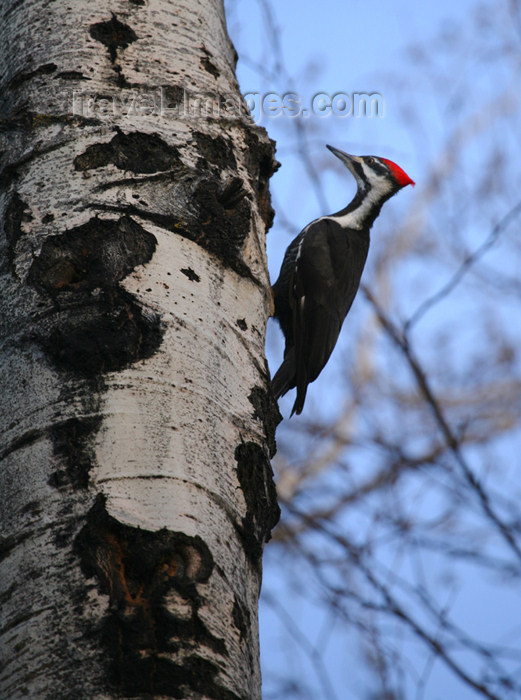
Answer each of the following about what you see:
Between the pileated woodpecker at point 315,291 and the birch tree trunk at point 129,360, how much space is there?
1.59m

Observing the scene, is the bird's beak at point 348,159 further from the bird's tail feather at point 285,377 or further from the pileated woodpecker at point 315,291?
the bird's tail feather at point 285,377

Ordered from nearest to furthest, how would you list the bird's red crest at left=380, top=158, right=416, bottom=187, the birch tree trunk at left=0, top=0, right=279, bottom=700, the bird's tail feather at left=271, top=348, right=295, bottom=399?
the birch tree trunk at left=0, top=0, right=279, bottom=700 → the bird's tail feather at left=271, top=348, right=295, bottom=399 → the bird's red crest at left=380, top=158, right=416, bottom=187

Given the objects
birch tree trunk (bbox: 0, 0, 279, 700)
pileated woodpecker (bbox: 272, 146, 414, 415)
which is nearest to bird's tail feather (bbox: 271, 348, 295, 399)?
pileated woodpecker (bbox: 272, 146, 414, 415)

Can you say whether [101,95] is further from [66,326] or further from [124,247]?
[66,326]

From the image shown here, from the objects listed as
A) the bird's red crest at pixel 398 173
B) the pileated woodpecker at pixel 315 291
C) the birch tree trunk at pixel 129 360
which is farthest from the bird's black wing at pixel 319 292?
the birch tree trunk at pixel 129 360

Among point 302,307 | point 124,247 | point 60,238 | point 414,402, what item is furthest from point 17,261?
point 414,402

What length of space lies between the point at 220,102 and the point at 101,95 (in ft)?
1.13

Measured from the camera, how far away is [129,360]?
4.50ft

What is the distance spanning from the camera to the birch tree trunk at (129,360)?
110 cm

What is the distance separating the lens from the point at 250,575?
1372mm

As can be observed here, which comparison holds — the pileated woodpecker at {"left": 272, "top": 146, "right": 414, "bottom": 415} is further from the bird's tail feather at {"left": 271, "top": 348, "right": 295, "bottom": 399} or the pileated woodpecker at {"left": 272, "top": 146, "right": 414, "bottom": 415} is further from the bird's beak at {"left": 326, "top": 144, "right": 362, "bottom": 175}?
the bird's beak at {"left": 326, "top": 144, "right": 362, "bottom": 175}

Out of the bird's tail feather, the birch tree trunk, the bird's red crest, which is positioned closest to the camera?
the birch tree trunk

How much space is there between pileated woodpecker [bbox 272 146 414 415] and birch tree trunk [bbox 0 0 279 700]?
1.59 meters

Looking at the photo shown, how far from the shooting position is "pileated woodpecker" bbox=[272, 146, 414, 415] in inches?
145
